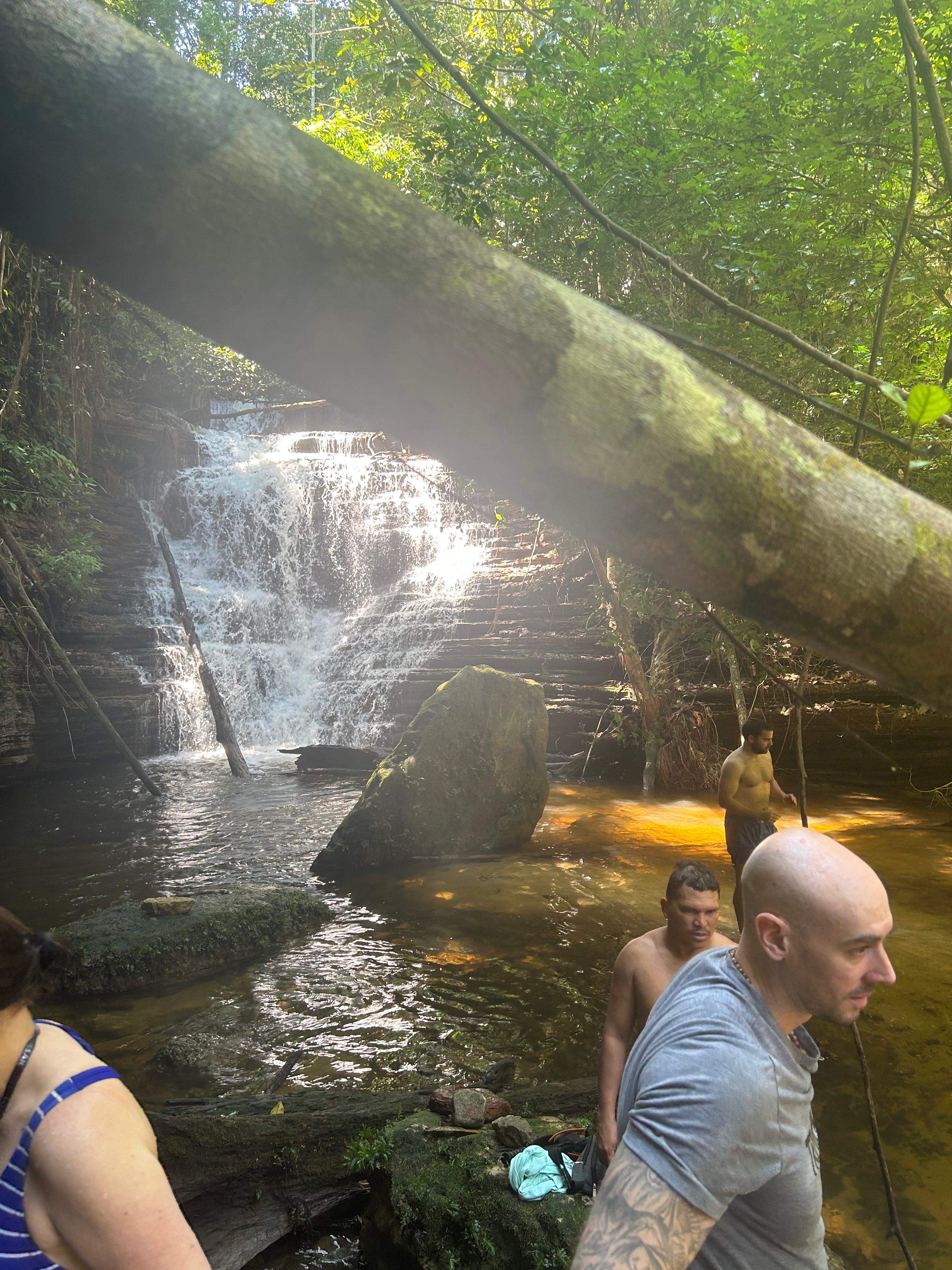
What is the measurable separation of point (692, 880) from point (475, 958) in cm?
408

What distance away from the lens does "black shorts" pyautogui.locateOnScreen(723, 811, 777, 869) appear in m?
6.35

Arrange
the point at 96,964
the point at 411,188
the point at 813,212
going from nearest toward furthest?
the point at 96,964 < the point at 813,212 < the point at 411,188

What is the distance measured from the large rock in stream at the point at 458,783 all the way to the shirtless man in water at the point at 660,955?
629 centimetres

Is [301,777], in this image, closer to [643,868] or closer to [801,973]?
[643,868]

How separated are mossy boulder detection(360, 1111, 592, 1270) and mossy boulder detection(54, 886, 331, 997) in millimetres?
3516

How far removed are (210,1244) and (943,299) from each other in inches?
296

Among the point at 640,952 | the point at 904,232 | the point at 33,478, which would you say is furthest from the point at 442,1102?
the point at 33,478

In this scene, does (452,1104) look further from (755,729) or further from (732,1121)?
(755,729)

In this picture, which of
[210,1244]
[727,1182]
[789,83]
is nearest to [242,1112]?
[210,1244]

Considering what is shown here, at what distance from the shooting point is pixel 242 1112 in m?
3.99

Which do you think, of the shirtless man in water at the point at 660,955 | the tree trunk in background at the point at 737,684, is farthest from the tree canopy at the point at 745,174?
the shirtless man in water at the point at 660,955

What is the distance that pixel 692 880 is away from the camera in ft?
11.3

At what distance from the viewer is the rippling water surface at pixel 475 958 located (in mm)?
4641

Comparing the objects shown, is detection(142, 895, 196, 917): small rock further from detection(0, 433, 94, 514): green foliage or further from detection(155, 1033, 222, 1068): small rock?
detection(0, 433, 94, 514): green foliage
